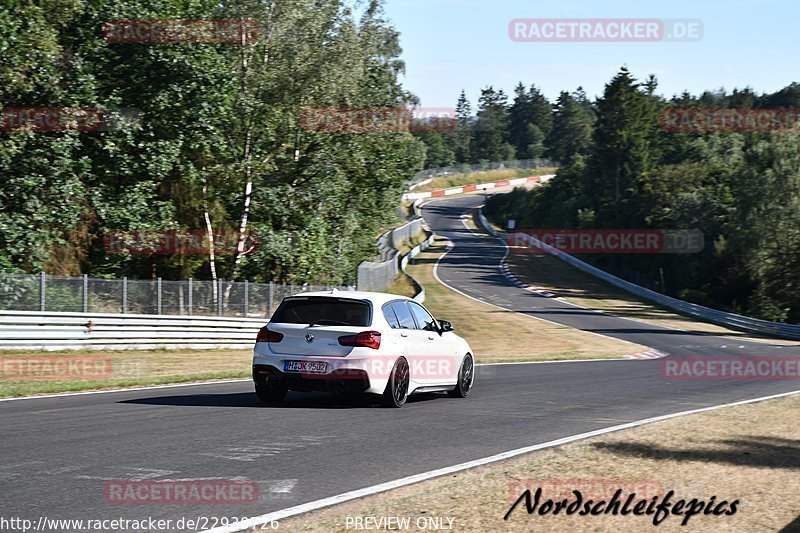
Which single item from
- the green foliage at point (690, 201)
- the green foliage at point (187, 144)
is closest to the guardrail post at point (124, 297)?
the green foliage at point (187, 144)

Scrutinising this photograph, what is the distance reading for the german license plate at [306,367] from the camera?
11.6 m

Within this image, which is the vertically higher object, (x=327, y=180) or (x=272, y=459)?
(x=327, y=180)

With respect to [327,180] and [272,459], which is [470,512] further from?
[327,180]

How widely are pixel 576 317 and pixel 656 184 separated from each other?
3597 centimetres

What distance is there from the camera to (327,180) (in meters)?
35.6

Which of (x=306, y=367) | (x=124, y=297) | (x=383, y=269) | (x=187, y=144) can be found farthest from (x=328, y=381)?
(x=383, y=269)

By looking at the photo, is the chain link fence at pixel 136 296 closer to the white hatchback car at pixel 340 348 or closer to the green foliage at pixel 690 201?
the white hatchback car at pixel 340 348

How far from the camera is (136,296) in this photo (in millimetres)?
25062

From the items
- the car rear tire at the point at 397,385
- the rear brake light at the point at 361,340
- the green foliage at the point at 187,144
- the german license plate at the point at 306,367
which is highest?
the green foliage at the point at 187,144

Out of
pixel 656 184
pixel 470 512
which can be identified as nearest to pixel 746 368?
pixel 470 512

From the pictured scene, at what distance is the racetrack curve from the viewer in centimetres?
687

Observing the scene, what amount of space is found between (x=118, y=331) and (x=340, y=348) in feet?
47.3

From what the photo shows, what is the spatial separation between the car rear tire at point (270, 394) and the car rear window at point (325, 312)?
2.94 feet

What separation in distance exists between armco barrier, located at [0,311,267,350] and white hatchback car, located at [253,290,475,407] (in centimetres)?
1230
